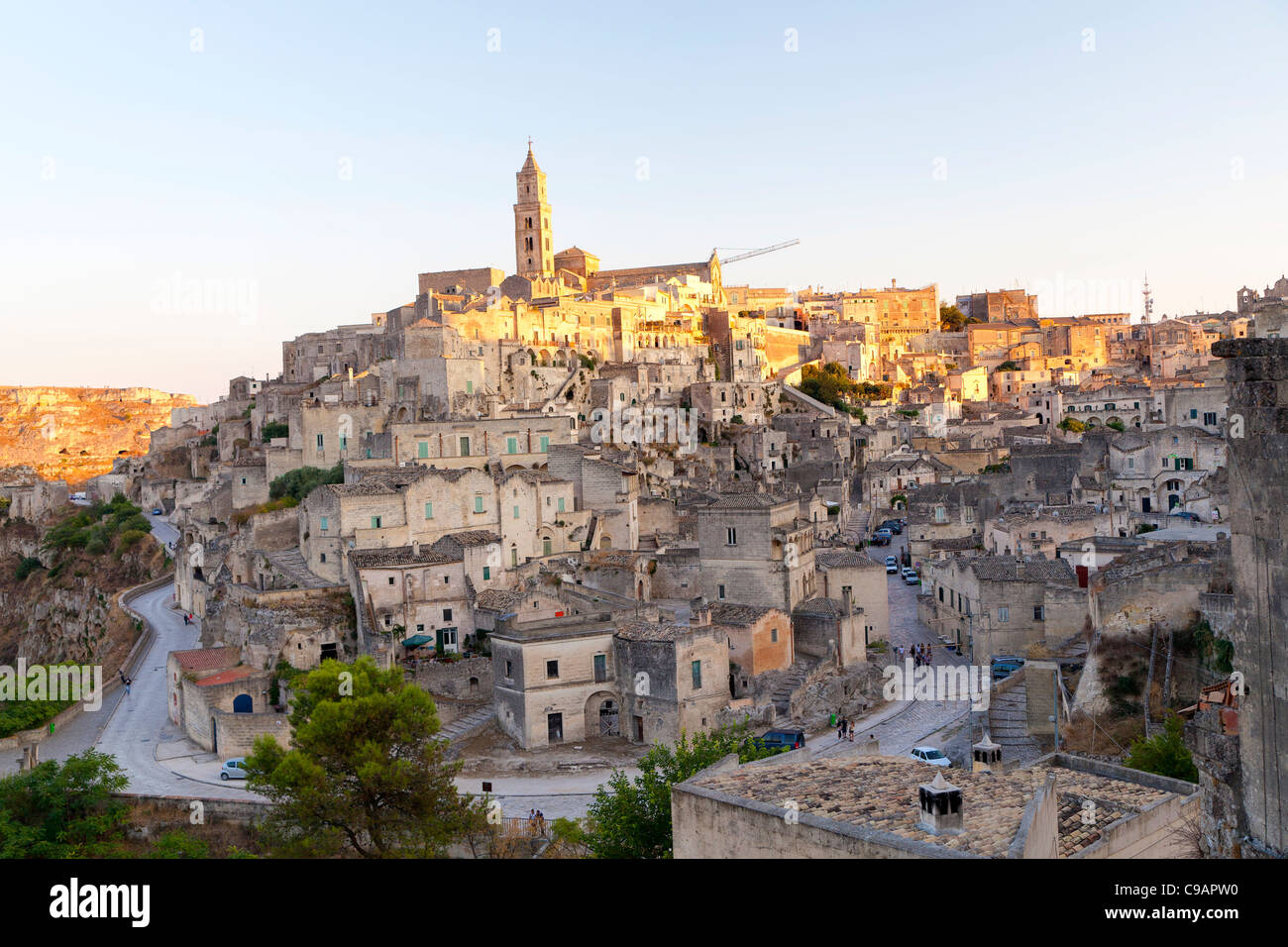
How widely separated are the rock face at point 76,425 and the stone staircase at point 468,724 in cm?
9867

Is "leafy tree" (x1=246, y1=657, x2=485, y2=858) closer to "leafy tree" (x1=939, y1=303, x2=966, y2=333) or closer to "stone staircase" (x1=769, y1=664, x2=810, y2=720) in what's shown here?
"stone staircase" (x1=769, y1=664, x2=810, y2=720)

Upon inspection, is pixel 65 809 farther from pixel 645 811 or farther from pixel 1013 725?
pixel 1013 725

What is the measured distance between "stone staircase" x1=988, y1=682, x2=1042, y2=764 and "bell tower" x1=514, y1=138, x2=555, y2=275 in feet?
258

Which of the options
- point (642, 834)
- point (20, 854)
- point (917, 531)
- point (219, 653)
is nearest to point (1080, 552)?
point (917, 531)

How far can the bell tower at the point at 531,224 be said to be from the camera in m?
101

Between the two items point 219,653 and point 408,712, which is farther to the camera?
point 219,653

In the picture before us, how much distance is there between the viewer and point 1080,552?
118 ft

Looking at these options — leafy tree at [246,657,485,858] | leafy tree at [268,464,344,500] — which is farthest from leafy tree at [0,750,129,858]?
leafy tree at [268,464,344,500]

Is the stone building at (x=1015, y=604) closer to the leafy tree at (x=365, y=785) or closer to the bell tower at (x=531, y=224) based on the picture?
the leafy tree at (x=365, y=785)

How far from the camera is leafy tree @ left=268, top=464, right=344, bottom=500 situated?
4850 cm

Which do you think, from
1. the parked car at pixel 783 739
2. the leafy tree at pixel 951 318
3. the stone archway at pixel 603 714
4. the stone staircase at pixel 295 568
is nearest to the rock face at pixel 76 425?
the stone staircase at pixel 295 568
